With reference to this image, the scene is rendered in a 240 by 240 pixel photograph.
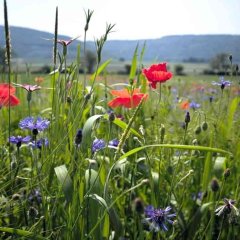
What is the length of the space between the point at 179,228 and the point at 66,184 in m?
0.61

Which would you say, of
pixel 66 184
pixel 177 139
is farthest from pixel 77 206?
pixel 177 139

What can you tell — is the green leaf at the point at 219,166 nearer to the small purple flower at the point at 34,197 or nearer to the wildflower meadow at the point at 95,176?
the wildflower meadow at the point at 95,176

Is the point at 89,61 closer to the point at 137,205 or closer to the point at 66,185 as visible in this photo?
the point at 66,185

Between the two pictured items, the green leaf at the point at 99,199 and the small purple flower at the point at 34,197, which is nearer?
the green leaf at the point at 99,199

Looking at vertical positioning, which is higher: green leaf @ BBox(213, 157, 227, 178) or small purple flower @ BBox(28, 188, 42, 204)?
green leaf @ BBox(213, 157, 227, 178)

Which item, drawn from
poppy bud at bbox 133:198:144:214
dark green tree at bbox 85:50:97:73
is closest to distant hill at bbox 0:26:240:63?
dark green tree at bbox 85:50:97:73

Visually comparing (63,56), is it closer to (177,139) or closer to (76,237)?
(76,237)

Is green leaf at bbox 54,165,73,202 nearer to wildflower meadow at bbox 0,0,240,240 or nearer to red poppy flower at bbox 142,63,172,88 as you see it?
wildflower meadow at bbox 0,0,240,240

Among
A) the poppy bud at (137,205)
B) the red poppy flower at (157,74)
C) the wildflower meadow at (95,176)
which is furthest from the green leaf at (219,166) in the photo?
the poppy bud at (137,205)

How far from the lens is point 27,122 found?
4.33 ft

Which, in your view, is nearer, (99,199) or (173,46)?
(99,199)

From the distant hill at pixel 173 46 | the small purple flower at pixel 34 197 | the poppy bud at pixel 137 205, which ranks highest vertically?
the poppy bud at pixel 137 205

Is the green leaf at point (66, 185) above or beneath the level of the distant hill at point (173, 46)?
above

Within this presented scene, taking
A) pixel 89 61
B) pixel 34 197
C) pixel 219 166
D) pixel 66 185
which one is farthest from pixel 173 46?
pixel 66 185
